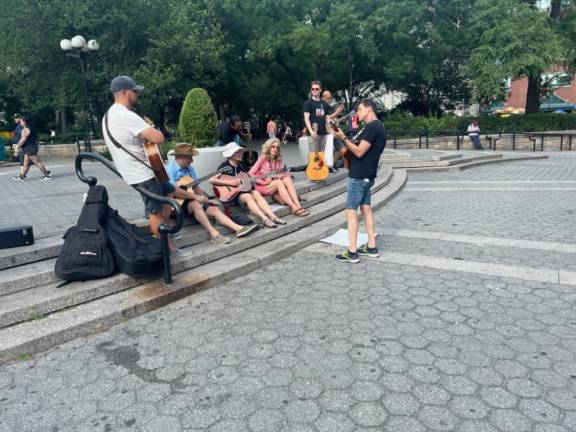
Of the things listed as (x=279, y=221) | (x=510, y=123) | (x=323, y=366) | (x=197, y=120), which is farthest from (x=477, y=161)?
(x=323, y=366)

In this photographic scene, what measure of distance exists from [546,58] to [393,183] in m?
16.5

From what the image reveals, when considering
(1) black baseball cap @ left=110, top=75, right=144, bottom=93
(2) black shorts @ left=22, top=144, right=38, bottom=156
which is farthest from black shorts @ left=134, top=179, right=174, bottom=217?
(2) black shorts @ left=22, top=144, right=38, bottom=156

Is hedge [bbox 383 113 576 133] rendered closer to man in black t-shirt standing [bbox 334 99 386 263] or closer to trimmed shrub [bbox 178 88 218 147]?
trimmed shrub [bbox 178 88 218 147]

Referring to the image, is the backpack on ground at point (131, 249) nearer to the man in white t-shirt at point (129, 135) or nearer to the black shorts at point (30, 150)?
the man in white t-shirt at point (129, 135)

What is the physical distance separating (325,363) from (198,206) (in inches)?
117

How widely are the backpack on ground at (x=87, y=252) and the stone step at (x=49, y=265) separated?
21cm

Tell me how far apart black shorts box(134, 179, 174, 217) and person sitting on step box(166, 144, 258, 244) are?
1.87 ft

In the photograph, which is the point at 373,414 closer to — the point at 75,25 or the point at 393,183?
the point at 393,183

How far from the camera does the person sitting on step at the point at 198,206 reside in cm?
546

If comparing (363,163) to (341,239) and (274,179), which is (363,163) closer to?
(341,239)

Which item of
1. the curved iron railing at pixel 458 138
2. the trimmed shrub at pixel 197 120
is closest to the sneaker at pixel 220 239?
the trimmed shrub at pixel 197 120

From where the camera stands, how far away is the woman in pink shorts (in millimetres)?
6660

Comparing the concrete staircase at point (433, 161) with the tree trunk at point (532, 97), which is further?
the tree trunk at point (532, 97)

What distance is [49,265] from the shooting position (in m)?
4.40
